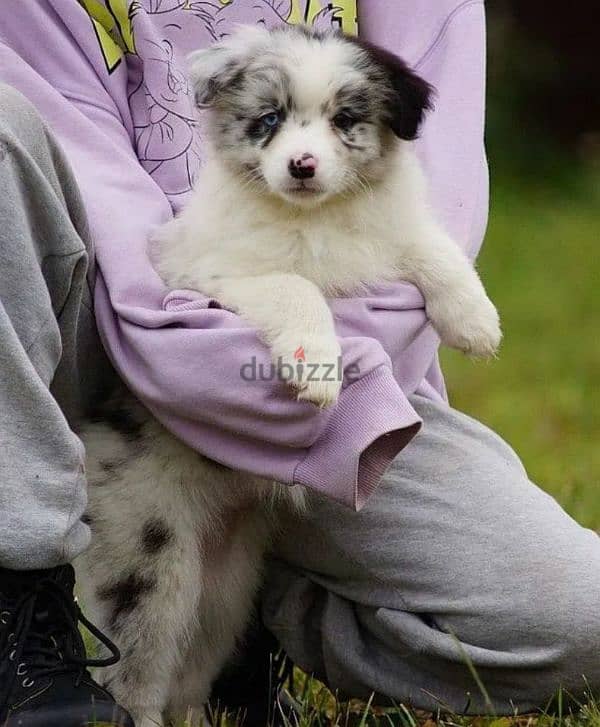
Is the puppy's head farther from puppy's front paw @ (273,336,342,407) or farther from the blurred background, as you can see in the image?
the blurred background

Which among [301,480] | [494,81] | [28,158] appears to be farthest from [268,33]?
[494,81]

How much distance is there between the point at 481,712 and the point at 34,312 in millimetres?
1232

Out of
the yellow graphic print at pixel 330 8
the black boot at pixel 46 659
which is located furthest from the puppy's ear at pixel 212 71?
the black boot at pixel 46 659

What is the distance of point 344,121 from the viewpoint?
288 centimetres

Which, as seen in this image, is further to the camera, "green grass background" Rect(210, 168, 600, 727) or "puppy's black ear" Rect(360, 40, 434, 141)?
"green grass background" Rect(210, 168, 600, 727)

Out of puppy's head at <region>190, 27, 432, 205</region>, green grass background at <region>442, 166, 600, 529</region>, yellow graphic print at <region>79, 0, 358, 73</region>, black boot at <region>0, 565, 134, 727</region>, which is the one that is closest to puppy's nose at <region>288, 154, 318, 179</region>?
puppy's head at <region>190, 27, 432, 205</region>

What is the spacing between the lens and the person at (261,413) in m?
2.54

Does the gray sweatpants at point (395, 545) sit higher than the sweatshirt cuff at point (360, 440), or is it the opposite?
the sweatshirt cuff at point (360, 440)

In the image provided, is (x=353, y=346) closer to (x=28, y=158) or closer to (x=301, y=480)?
(x=301, y=480)

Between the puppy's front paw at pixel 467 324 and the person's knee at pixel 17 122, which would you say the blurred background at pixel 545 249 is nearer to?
the puppy's front paw at pixel 467 324

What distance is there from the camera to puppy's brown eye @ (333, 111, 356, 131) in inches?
113

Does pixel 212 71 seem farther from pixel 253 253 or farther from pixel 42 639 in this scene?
pixel 42 639

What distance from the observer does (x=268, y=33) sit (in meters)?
2.98

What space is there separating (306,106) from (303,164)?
0.15 metres
